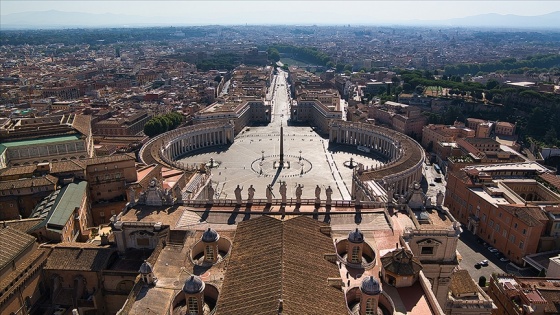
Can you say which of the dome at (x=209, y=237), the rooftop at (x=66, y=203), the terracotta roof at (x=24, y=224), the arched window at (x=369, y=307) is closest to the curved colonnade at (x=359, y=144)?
the rooftop at (x=66, y=203)

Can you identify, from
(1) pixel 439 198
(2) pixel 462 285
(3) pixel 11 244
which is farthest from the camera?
(1) pixel 439 198

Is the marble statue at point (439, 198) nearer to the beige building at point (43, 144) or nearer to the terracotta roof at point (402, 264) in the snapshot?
the terracotta roof at point (402, 264)

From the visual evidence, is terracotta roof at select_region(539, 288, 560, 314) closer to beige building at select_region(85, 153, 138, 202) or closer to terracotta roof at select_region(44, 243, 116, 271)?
terracotta roof at select_region(44, 243, 116, 271)

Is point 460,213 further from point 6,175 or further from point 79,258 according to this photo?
point 6,175

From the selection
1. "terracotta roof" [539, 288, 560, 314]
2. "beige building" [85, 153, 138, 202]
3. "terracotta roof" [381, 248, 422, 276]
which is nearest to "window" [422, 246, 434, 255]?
"terracotta roof" [381, 248, 422, 276]

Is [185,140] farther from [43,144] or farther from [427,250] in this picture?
[427,250]

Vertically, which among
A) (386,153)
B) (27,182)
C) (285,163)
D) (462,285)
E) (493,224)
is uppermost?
(27,182)

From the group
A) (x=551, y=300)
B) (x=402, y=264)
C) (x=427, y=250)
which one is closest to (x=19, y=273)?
(x=402, y=264)
